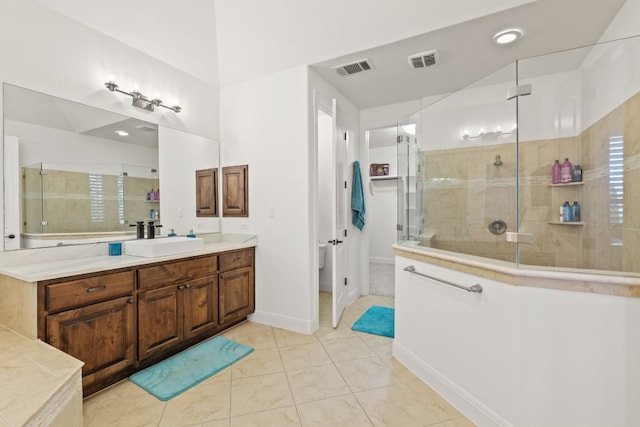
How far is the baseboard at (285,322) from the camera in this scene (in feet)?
9.15

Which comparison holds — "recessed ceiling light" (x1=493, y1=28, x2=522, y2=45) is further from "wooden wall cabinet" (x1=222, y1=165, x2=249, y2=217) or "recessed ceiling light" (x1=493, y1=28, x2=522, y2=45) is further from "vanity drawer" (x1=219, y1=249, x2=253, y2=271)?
"vanity drawer" (x1=219, y1=249, x2=253, y2=271)

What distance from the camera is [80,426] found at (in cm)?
139

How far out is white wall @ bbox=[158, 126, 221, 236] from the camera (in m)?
2.75

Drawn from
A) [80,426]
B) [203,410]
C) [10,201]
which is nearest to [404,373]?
[203,410]

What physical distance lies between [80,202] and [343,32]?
2.49 meters

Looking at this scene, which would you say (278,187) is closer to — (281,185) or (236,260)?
(281,185)

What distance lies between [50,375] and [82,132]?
1.74m

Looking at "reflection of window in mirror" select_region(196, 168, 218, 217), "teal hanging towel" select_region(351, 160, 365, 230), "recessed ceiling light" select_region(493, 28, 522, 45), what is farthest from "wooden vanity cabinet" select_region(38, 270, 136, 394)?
"recessed ceiling light" select_region(493, 28, 522, 45)

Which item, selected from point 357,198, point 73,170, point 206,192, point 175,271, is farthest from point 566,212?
point 73,170

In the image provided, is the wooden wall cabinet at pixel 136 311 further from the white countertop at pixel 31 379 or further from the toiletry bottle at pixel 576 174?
the toiletry bottle at pixel 576 174

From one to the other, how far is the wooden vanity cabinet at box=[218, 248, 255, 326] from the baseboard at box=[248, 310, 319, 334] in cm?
11

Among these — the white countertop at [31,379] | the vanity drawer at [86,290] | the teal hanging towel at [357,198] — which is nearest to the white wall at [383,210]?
the teal hanging towel at [357,198]

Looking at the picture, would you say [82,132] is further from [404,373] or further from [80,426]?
[404,373]

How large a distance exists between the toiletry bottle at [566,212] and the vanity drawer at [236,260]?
2802 millimetres
